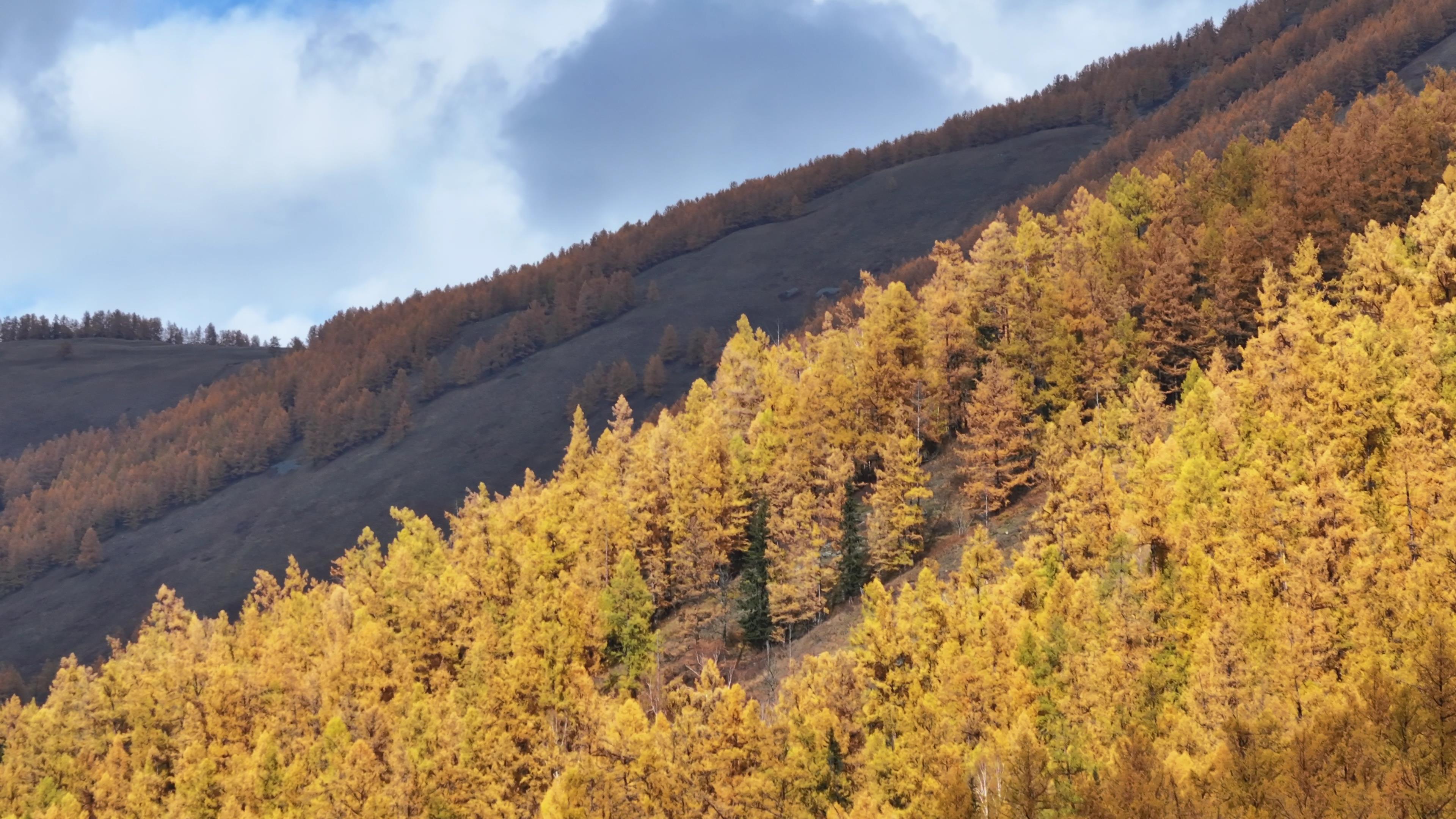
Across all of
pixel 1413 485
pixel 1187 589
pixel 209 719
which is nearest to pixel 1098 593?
pixel 1187 589

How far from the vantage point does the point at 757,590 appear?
70.9 meters

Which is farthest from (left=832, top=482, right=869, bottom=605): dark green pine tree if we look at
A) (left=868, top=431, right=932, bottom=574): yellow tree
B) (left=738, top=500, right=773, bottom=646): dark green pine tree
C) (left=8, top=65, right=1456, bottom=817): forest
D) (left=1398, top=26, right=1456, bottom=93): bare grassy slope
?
(left=1398, top=26, right=1456, bottom=93): bare grassy slope

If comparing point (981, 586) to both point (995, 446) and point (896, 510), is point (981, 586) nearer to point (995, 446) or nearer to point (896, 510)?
point (896, 510)

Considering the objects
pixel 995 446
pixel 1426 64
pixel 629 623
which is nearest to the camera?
pixel 629 623

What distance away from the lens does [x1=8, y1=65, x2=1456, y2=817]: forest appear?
3906 centimetres

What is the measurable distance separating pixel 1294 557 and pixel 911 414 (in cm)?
3640

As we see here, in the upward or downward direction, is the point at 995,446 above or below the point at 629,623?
above

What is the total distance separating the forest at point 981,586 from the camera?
3906 centimetres

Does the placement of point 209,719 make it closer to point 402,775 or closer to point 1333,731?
point 402,775

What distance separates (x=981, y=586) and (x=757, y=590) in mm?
19978

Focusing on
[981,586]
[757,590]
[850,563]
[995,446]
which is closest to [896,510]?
[850,563]

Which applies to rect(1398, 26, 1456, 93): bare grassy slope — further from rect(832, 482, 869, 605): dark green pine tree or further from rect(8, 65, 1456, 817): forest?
rect(832, 482, 869, 605): dark green pine tree

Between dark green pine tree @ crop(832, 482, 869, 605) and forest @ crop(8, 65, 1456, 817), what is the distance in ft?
0.91

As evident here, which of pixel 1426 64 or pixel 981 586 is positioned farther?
pixel 1426 64
